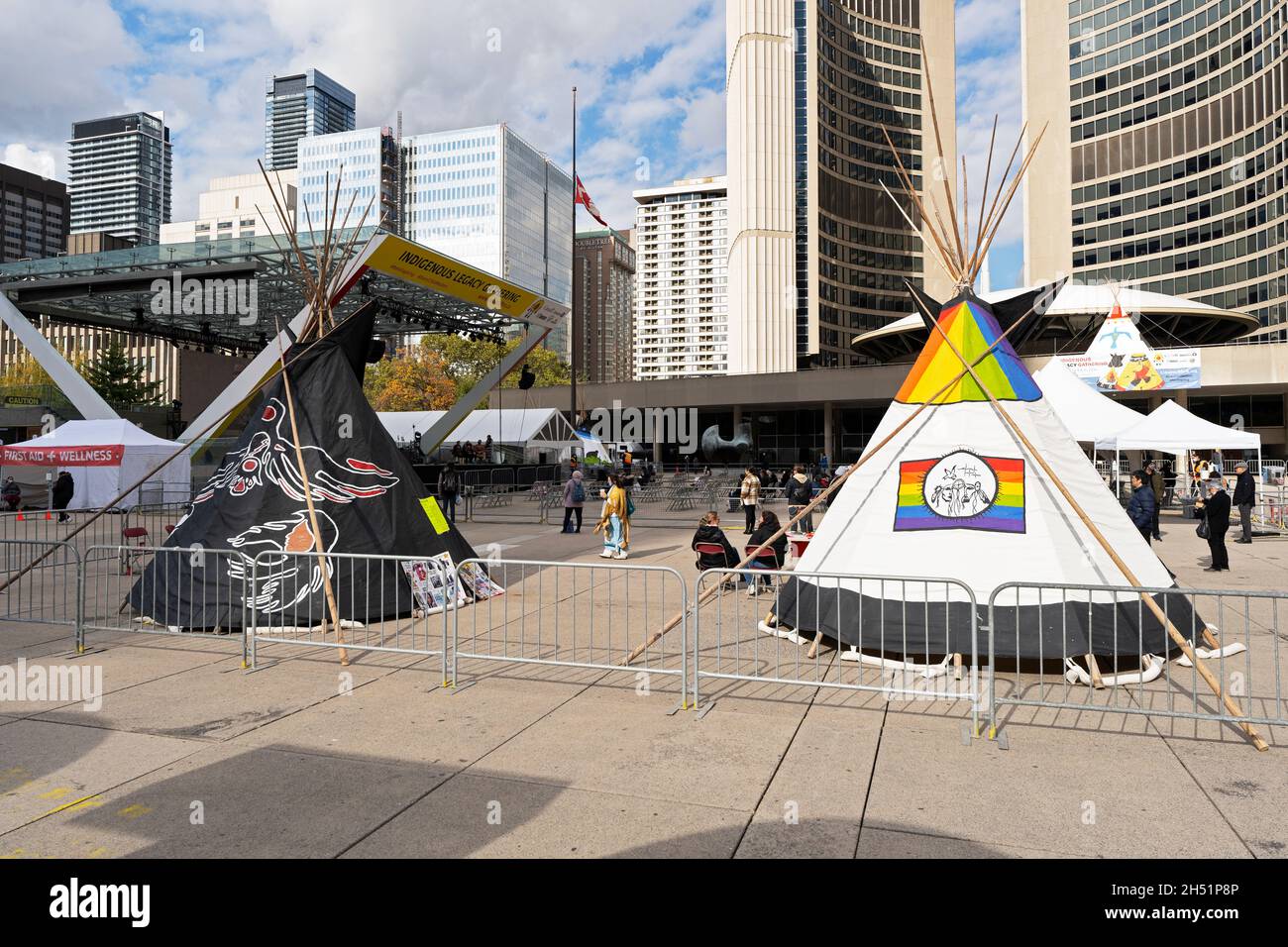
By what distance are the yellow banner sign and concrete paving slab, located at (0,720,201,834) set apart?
55.7ft

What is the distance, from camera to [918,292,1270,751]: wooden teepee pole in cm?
582

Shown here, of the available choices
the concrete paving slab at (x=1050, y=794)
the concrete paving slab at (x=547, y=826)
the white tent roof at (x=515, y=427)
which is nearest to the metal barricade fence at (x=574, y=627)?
the concrete paving slab at (x=547, y=826)

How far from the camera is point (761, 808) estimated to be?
15.2 feet

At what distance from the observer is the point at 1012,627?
23.9 feet

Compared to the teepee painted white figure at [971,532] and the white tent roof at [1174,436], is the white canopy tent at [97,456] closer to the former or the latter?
the teepee painted white figure at [971,532]

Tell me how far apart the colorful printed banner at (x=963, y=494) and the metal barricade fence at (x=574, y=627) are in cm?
258

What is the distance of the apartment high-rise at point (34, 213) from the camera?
5979 inches

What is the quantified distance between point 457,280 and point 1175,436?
21.0 m

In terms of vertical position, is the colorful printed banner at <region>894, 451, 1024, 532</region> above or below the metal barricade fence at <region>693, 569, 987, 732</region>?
above

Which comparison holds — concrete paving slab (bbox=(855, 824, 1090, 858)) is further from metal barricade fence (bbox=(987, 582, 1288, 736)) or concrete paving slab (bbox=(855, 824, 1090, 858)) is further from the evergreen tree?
the evergreen tree

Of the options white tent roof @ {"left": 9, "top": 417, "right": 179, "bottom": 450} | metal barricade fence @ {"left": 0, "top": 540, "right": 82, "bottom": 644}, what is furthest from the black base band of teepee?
white tent roof @ {"left": 9, "top": 417, "right": 179, "bottom": 450}

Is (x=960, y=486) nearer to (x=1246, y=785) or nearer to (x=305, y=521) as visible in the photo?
(x=1246, y=785)

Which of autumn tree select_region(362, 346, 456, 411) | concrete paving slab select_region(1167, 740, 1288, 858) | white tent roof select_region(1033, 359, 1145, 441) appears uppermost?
autumn tree select_region(362, 346, 456, 411)
